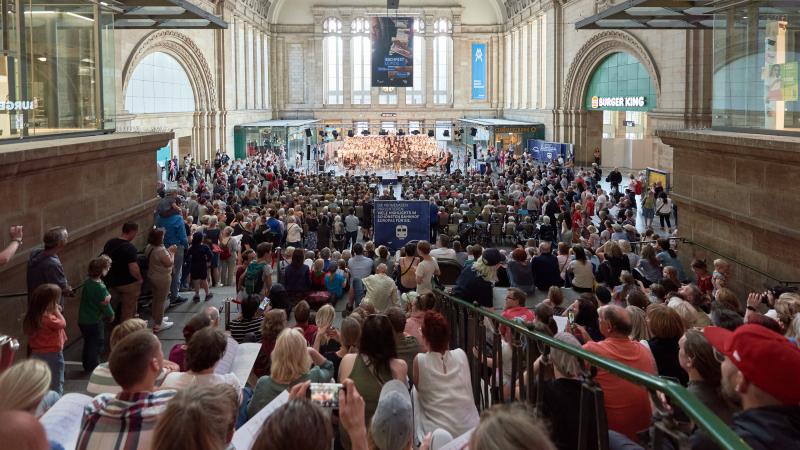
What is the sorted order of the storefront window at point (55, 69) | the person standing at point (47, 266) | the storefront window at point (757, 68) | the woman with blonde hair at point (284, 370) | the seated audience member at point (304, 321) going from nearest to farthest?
1. the woman with blonde hair at point (284, 370)
2. the seated audience member at point (304, 321)
3. the person standing at point (47, 266)
4. the storefront window at point (55, 69)
5. the storefront window at point (757, 68)

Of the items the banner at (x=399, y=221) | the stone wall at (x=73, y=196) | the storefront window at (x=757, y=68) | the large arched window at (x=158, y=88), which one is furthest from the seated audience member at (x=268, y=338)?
the large arched window at (x=158, y=88)

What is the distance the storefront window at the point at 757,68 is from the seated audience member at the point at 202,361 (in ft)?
31.1

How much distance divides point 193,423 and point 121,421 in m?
0.90

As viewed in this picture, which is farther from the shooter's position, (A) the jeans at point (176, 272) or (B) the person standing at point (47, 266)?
(A) the jeans at point (176, 272)

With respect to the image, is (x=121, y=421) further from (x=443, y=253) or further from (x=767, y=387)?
(x=443, y=253)

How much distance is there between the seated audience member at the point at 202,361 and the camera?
4.16 m

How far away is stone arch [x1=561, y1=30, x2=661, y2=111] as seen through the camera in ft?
97.7

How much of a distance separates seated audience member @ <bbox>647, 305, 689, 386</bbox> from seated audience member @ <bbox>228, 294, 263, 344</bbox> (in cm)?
355

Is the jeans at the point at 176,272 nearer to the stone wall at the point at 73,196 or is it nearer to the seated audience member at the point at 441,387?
the stone wall at the point at 73,196

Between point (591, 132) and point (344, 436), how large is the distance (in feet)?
126

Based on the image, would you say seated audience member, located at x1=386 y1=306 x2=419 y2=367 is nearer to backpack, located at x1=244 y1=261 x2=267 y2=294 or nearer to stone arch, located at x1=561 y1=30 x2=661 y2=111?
backpack, located at x1=244 y1=261 x2=267 y2=294

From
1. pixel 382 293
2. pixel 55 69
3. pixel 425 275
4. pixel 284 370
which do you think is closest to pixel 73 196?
pixel 55 69

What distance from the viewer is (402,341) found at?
577 cm

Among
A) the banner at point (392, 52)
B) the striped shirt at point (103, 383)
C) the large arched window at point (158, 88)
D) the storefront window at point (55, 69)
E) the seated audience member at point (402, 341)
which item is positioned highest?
the banner at point (392, 52)
